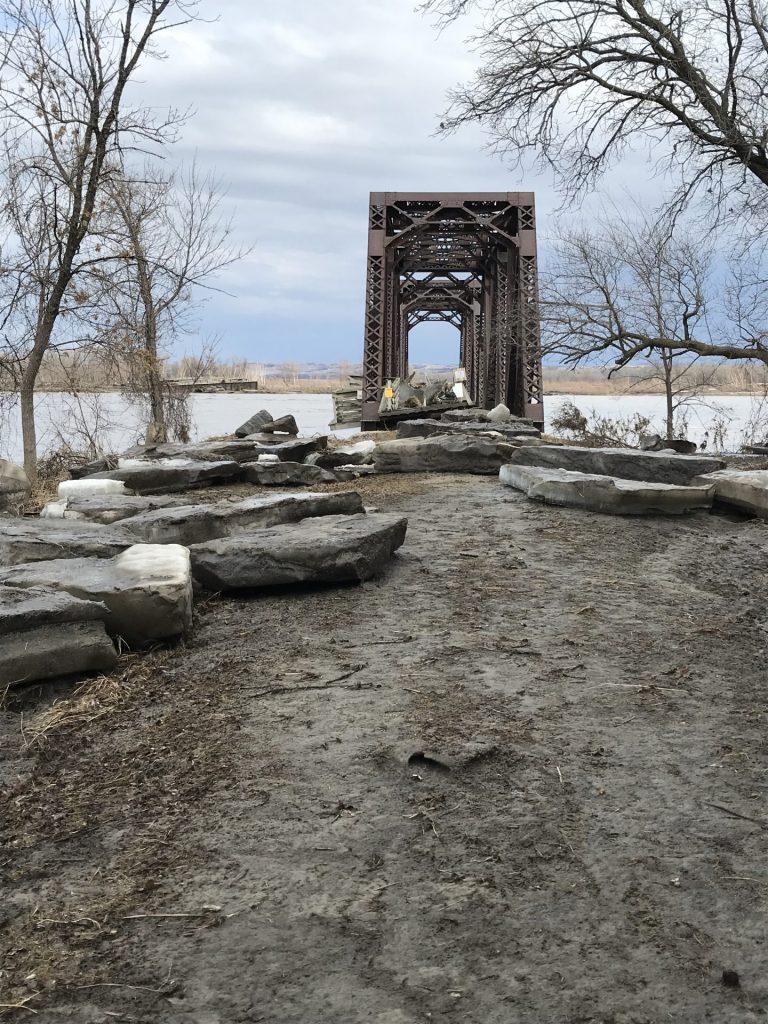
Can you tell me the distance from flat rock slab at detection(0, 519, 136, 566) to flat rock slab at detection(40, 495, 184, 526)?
883 mm

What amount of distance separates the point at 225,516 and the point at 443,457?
4.37m

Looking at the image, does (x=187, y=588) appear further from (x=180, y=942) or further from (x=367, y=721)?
(x=180, y=942)

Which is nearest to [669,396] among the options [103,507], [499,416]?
[499,416]

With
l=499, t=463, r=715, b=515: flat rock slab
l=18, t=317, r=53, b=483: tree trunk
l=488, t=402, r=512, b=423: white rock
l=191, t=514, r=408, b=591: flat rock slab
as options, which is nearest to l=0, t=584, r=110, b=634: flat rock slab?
l=191, t=514, r=408, b=591: flat rock slab

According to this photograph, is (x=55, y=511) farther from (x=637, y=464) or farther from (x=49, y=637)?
(x=637, y=464)

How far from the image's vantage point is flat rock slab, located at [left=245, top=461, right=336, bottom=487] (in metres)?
8.24

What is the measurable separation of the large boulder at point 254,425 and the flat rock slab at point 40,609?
429 inches

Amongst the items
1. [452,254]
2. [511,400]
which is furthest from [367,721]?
[452,254]

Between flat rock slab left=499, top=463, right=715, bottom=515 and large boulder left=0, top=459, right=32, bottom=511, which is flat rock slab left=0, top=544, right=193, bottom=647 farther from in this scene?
large boulder left=0, top=459, right=32, bottom=511

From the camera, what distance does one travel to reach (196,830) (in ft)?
7.57

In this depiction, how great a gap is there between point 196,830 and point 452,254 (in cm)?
2532

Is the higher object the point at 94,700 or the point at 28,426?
the point at 28,426

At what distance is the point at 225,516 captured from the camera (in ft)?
16.9

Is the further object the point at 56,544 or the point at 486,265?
the point at 486,265
